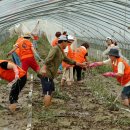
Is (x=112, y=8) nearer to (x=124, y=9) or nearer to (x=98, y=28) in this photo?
(x=124, y=9)

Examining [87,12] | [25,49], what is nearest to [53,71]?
[25,49]

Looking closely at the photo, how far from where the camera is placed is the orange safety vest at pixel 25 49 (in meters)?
9.03

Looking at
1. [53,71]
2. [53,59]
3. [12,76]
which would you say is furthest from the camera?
[53,71]

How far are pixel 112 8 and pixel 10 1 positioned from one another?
3.71 m

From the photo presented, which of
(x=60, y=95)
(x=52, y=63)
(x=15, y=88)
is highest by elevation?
(x=52, y=63)

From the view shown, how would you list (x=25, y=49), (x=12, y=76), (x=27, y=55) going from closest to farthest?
(x=12, y=76) < (x=27, y=55) < (x=25, y=49)

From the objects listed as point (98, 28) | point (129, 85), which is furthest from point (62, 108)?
point (98, 28)

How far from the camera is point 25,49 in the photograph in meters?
9.12

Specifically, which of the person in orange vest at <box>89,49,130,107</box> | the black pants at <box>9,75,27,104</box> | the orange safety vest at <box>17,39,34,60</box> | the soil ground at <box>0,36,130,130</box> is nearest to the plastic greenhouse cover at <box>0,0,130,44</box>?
the orange safety vest at <box>17,39,34,60</box>

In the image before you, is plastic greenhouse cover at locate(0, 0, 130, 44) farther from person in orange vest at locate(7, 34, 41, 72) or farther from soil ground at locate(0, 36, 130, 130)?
soil ground at locate(0, 36, 130, 130)

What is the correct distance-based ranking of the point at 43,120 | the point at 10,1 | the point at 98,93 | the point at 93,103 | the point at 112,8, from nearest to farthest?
the point at 43,120, the point at 93,103, the point at 98,93, the point at 10,1, the point at 112,8

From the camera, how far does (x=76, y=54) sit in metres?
10.4

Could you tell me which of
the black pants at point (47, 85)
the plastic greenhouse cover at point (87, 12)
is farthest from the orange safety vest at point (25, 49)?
the plastic greenhouse cover at point (87, 12)

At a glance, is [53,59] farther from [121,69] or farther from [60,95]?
[60,95]
